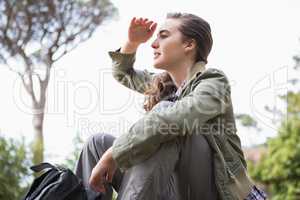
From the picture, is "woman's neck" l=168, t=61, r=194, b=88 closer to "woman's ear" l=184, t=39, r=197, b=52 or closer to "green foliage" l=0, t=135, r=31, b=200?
"woman's ear" l=184, t=39, r=197, b=52

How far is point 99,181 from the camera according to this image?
1283mm

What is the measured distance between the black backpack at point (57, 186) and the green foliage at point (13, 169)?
3313mm

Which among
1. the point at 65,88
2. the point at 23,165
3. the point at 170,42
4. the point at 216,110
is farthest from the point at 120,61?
the point at 23,165

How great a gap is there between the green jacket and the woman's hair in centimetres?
13

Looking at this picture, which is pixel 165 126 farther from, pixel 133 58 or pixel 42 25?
pixel 42 25

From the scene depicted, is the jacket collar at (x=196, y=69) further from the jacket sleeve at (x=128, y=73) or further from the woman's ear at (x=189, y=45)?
the jacket sleeve at (x=128, y=73)

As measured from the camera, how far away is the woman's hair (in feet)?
5.10

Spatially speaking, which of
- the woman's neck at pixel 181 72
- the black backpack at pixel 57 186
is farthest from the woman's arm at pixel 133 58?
the black backpack at pixel 57 186

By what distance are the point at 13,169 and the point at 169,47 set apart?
3718mm

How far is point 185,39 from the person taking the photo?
1546 millimetres

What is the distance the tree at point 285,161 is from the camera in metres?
6.04

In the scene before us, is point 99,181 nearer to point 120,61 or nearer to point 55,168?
point 55,168

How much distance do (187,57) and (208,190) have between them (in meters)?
0.45

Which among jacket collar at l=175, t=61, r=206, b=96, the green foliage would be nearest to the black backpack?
jacket collar at l=175, t=61, r=206, b=96
